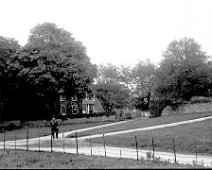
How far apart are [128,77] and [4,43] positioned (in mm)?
49152

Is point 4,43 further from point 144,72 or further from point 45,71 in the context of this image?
point 144,72

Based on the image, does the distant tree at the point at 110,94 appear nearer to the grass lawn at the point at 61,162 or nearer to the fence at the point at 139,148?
the fence at the point at 139,148

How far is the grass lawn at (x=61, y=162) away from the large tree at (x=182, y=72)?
43609 mm

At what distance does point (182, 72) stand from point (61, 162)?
4685 centimetres

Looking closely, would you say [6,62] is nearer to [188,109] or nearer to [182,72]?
[188,109]

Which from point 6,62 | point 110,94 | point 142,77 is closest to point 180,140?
point 6,62

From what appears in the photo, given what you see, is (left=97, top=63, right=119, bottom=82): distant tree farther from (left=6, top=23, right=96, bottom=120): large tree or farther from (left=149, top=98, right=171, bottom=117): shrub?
(left=6, top=23, right=96, bottom=120): large tree

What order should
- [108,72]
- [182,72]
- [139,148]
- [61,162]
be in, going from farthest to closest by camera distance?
[108,72] < [182,72] < [139,148] < [61,162]

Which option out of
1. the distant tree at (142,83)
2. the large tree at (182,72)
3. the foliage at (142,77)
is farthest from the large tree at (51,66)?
the foliage at (142,77)

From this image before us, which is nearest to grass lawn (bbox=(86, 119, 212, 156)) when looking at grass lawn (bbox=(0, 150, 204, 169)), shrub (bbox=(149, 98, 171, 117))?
grass lawn (bbox=(0, 150, 204, 169))

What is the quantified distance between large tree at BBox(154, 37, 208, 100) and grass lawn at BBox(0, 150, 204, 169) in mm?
43609

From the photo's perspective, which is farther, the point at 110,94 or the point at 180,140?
the point at 110,94

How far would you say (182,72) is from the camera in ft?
205

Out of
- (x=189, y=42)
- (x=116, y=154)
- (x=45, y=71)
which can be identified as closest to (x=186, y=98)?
(x=189, y=42)
